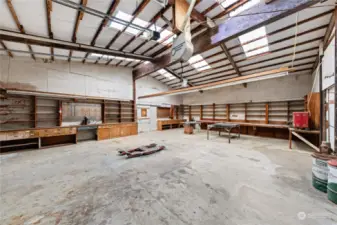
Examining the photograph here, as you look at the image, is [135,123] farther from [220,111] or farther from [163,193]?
[163,193]

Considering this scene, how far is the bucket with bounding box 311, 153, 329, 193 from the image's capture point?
217 cm

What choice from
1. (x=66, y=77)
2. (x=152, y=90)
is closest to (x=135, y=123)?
(x=152, y=90)

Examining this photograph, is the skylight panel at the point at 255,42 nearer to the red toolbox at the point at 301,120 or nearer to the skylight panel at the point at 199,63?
the skylight panel at the point at 199,63

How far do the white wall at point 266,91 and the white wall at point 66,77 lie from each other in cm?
624

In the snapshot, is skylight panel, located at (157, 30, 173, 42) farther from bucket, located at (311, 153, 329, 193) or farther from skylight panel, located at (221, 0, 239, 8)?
bucket, located at (311, 153, 329, 193)

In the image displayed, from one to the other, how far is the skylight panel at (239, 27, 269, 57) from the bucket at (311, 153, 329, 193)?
413 centimetres

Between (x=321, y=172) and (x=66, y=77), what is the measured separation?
8.73 metres

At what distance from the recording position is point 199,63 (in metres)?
7.10

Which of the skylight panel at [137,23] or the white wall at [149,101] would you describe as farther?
the white wall at [149,101]

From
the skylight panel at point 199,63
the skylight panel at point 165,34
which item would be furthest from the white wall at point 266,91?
the skylight panel at point 165,34

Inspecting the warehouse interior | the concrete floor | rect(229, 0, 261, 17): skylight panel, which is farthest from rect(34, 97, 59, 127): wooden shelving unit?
rect(229, 0, 261, 17): skylight panel

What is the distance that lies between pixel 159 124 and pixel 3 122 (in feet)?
25.1

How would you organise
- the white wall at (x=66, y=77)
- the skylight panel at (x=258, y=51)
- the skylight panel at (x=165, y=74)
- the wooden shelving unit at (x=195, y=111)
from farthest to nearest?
the wooden shelving unit at (x=195, y=111)
the skylight panel at (x=165, y=74)
the skylight panel at (x=258, y=51)
the white wall at (x=66, y=77)

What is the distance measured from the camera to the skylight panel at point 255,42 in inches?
178
